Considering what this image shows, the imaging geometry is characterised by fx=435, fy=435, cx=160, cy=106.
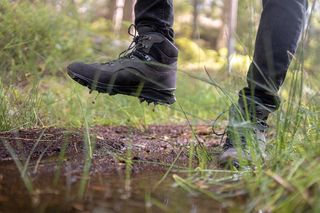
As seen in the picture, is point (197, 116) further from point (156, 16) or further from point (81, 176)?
point (81, 176)

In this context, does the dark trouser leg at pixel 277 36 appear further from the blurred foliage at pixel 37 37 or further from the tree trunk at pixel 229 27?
the blurred foliage at pixel 37 37

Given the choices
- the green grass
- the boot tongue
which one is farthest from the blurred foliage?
the boot tongue

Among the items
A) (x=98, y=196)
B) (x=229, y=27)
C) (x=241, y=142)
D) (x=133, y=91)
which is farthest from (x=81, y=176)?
(x=229, y=27)

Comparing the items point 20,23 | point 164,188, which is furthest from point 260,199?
point 20,23

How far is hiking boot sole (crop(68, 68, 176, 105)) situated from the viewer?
163cm

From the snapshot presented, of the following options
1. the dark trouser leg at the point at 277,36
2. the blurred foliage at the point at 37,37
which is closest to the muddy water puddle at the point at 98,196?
the dark trouser leg at the point at 277,36

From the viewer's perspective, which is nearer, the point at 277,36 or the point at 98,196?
the point at 98,196

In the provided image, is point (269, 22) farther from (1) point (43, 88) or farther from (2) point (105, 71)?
(1) point (43, 88)

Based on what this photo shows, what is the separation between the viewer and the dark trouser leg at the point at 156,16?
69.6 inches

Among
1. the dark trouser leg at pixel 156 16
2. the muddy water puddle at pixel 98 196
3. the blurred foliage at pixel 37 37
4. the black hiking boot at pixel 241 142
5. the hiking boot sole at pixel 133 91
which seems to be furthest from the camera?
the blurred foliage at pixel 37 37

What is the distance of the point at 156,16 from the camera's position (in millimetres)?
1771

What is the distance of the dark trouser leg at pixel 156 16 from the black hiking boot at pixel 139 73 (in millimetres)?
32

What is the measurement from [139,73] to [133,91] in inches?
3.0

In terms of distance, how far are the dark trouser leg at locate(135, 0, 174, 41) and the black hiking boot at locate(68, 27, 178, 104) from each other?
0.11ft
